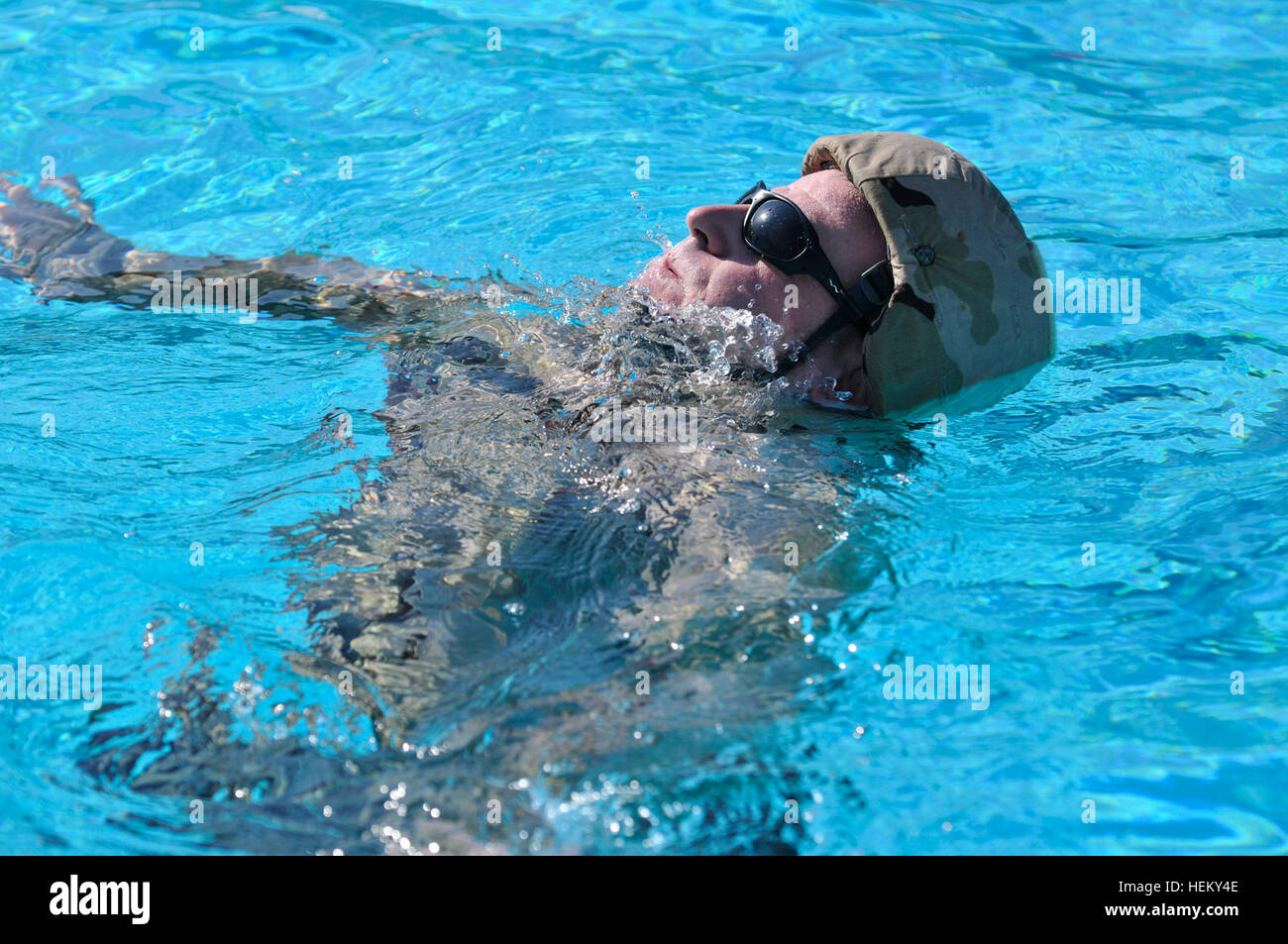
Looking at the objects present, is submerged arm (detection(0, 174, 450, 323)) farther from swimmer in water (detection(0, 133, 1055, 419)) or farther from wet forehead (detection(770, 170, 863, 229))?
wet forehead (detection(770, 170, 863, 229))

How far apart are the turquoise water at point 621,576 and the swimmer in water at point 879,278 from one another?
227 millimetres

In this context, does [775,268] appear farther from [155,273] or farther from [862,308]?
[155,273]

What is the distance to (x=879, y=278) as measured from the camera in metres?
3.24

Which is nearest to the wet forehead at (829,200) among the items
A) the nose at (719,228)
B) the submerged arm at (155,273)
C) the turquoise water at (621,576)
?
the nose at (719,228)

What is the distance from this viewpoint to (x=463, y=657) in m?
2.50

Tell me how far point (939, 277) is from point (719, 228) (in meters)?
0.68

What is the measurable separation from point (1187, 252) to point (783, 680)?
12.9 ft

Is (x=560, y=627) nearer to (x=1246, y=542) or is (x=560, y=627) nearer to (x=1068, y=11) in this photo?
(x=1246, y=542)

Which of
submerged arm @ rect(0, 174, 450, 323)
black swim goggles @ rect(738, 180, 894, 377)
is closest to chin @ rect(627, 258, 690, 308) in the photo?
black swim goggles @ rect(738, 180, 894, 377)

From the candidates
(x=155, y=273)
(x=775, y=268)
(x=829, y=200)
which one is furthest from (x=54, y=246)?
(x=829, y=200)

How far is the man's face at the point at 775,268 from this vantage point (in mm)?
3275

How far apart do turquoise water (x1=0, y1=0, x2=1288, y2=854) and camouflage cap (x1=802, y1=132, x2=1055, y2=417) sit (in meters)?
0.25

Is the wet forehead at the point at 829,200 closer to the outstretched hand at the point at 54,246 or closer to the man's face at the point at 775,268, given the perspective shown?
the man's face at the point at 775,268

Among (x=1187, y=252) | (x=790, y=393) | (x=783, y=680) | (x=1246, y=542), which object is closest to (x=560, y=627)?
(x=783, y=680)
